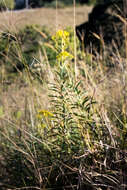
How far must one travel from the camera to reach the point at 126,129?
1548 mm

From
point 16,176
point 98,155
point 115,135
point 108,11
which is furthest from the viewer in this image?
point 108,11

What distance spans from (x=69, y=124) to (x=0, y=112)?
1.31 metres

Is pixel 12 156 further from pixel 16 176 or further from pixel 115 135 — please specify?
pixel 115 135

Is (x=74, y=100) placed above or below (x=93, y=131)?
above

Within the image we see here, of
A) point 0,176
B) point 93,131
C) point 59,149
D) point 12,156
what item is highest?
point 93,131

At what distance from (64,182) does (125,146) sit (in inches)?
18.6

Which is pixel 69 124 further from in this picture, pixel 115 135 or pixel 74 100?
pixel 115 135

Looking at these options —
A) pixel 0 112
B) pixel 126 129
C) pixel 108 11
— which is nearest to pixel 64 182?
pixel 126 129

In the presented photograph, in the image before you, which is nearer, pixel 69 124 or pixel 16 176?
pixel 69 124

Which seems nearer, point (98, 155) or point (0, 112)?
point (98, 155)

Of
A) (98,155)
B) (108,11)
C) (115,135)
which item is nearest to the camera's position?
(98,155)

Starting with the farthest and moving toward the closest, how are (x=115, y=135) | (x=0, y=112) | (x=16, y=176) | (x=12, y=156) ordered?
1. (x=0, y=112)
2. (x=12, y=156)
3. (x=16, y=176)
4. (x=115, y=135)

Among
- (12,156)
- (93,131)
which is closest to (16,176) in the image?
(12,156)

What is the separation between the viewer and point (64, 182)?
62.6 inches
